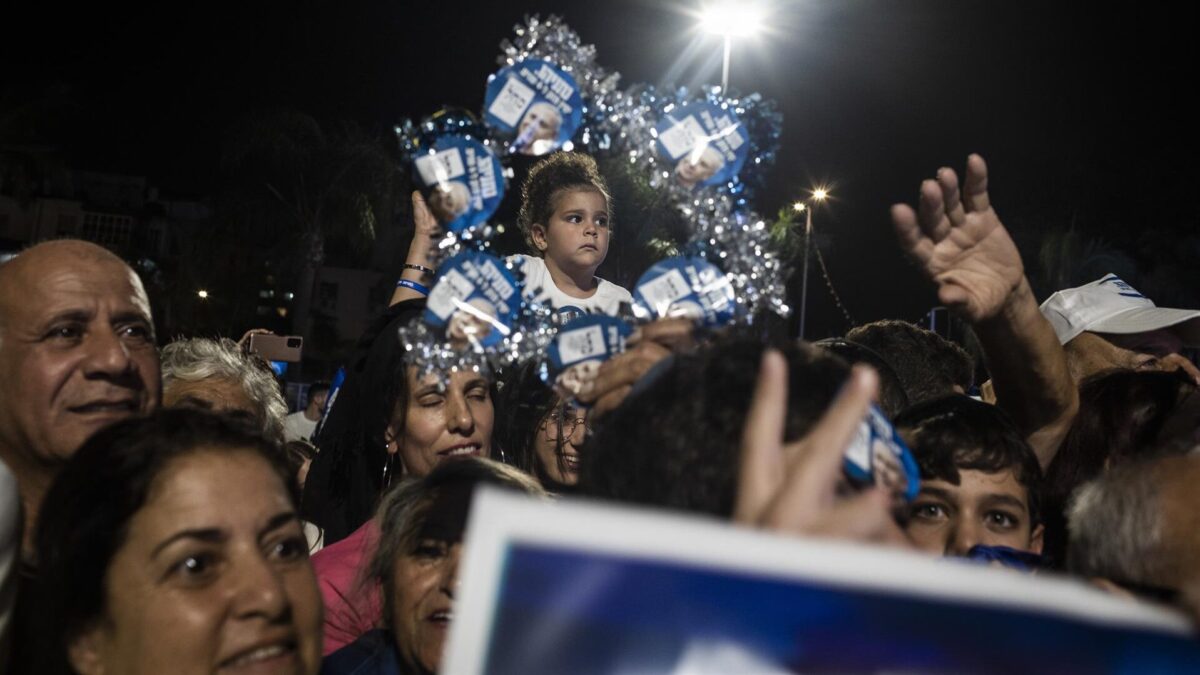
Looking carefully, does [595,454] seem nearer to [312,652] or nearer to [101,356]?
[312,652]

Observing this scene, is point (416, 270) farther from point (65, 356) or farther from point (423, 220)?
point (65, 356)

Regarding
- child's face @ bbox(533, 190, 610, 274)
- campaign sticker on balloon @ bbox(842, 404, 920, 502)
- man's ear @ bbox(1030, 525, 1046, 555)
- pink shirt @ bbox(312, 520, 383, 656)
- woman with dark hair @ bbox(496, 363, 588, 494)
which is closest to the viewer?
campaign sticker on balloon @ bbox(842, 404, 920, 502)

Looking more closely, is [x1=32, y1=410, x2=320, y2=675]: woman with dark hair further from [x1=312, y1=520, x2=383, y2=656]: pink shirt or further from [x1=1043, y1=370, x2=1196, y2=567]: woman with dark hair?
[x1=1043, y1=370, x2=1196, y2=567]: woman with dark hair

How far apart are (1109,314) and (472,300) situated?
9.61 feet

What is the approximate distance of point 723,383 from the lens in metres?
1.24

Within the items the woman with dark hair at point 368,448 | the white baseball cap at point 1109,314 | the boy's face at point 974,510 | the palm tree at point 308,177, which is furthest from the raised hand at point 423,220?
the palm tree at point 308,177

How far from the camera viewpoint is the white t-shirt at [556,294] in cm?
190

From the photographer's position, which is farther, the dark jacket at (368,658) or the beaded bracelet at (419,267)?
the dark jacket at (368,658)

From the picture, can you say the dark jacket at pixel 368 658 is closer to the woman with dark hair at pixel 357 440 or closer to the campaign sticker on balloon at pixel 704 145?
the woman with dark hair at pixel 357 440

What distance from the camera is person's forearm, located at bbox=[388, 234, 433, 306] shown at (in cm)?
205

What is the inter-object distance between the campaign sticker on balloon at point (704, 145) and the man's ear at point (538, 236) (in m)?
0.65

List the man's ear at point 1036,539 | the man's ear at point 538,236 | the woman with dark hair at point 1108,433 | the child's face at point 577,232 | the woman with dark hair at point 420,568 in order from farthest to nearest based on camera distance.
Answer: the woman with dark hair at point 1108,433, the man's ear at point 1036,539, the woman with dark hair at point 420,568, the man's ear at point 538,236, the child's face at point 577,232

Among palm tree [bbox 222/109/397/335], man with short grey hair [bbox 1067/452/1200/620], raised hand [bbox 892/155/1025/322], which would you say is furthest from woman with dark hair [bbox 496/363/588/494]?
palm tree [bbox 222/109/397/335]

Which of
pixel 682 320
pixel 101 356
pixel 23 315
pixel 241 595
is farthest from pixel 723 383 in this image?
pixel 23 315
